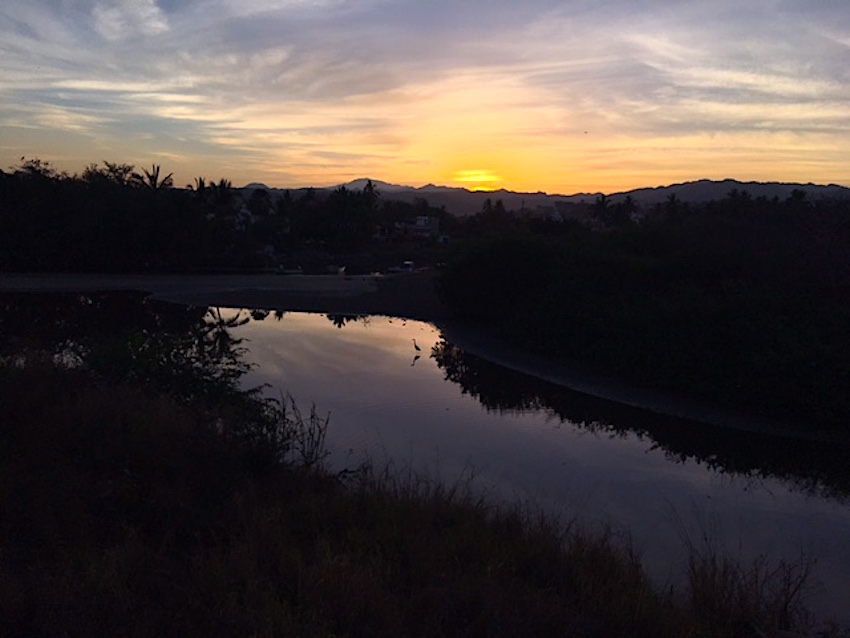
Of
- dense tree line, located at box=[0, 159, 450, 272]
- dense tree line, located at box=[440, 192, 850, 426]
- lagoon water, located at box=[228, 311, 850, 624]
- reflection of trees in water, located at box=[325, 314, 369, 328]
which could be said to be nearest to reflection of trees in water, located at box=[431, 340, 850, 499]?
lagoon water, located at box=[228, 311, 850, 624]

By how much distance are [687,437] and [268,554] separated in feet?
35.7

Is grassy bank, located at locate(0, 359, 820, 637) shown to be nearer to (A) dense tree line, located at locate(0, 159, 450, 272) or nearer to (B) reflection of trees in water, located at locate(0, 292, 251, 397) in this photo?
(B) reflection of trees in water, located at locate(0, 292, 251, 397)

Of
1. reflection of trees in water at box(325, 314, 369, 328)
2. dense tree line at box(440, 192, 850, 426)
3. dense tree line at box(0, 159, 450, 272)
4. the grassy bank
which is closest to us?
the grassy bank

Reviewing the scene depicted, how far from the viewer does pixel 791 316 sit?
58.7 ft

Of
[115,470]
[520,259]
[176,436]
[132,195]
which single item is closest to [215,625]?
[115,470]

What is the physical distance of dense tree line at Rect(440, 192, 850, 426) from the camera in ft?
55.2

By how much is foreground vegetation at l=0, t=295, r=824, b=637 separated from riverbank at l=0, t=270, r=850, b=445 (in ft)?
26.8

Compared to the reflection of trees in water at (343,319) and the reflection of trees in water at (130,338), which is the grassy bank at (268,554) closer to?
the reflection of trees in water at (130,338)

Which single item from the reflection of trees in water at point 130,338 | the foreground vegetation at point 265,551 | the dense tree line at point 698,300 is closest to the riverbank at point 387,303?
the dense tree line at point 698,300

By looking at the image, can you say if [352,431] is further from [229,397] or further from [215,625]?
[215,625]

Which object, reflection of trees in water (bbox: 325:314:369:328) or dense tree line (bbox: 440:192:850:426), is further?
reflection of trees in water (bbox: 325:314:369:328)

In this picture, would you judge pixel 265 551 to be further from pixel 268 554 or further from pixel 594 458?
pixel 594 458

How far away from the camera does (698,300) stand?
20.1 metres

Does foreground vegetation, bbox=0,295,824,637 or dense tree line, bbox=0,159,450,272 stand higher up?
dense tree line, bbox=0,159,450,272
